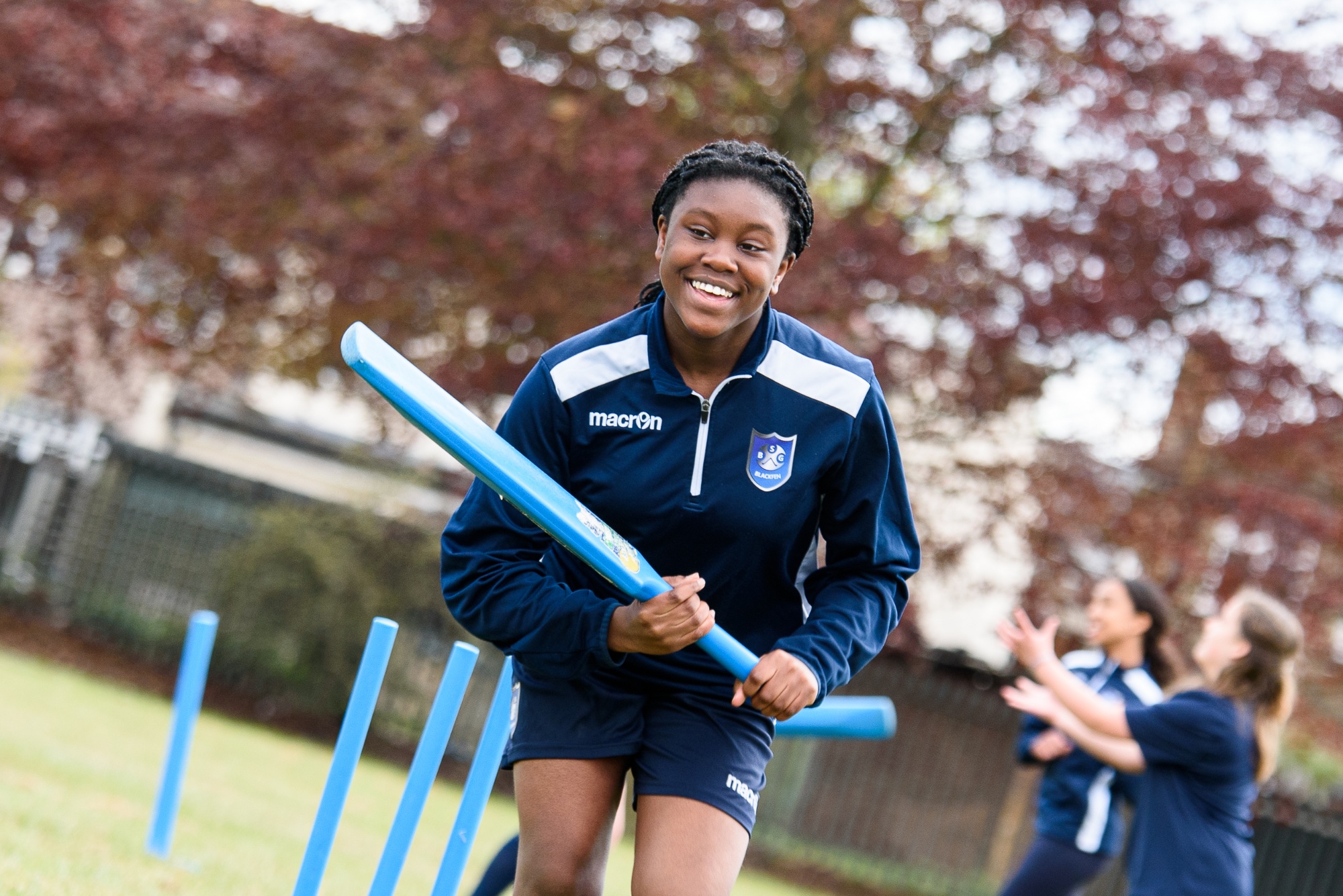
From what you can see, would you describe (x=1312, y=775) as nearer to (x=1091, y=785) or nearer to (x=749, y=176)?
(x=1091, y=785)

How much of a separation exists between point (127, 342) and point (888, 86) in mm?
7114

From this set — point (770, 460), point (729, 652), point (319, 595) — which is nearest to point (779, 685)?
point (729, 652)

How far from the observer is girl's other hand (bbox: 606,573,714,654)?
8.74ft

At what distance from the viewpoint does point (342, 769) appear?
360cm

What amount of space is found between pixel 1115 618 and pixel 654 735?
3755 mm

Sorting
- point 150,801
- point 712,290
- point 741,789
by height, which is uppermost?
point 712,290

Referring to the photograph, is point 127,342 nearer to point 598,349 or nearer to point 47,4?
point 47,4

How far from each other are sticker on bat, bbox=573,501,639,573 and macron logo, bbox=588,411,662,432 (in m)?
0.23

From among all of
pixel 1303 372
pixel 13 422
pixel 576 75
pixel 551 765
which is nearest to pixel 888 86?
pixel 576 75

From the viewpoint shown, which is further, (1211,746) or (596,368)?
(1211,746)

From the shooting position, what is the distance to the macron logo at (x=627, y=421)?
2.97 meters

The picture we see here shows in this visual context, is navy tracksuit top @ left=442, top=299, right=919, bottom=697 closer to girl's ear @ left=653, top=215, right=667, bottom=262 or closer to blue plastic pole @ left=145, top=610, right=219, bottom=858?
girl's ear @ left=653, top=215, right=667, bottom=262

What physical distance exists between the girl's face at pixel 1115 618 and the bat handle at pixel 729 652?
3773mm

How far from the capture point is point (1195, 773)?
16.3ft
